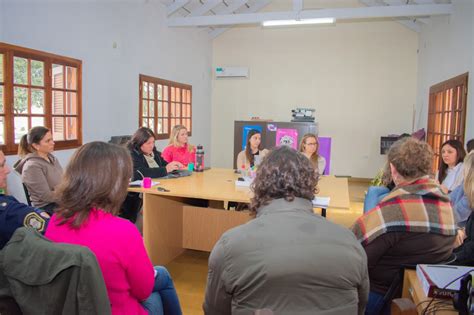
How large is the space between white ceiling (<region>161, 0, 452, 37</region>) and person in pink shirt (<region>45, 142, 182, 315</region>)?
17.7ft

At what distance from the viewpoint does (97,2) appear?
15.9ft

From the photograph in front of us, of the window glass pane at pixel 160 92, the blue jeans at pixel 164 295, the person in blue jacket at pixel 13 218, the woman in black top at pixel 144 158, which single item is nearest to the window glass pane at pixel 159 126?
the window glass pane at pixel 160 92

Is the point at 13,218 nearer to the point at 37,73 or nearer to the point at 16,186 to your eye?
the point at 16,186

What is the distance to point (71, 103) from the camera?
4.66 m

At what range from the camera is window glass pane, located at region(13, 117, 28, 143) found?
3.87 meters

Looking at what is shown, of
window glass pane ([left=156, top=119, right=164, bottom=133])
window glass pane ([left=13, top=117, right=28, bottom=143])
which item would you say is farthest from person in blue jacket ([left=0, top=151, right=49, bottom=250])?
window glass pane ([left=156, top=119, right=164, bottom=133])

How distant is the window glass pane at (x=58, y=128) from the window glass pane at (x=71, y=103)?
165mm

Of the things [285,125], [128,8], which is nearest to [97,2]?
[128,8]

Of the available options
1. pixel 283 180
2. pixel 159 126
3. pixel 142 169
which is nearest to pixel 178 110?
pixel 159 126

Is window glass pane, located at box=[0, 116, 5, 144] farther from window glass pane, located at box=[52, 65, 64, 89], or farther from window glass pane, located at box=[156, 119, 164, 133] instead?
window glass pane, located at box=[156, 119, 164, 133]

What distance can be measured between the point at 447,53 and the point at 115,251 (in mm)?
5886

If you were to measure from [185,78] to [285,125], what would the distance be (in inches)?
86.7

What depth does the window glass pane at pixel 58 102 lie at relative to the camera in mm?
4410

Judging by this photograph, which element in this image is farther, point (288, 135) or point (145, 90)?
point (288, 135)
